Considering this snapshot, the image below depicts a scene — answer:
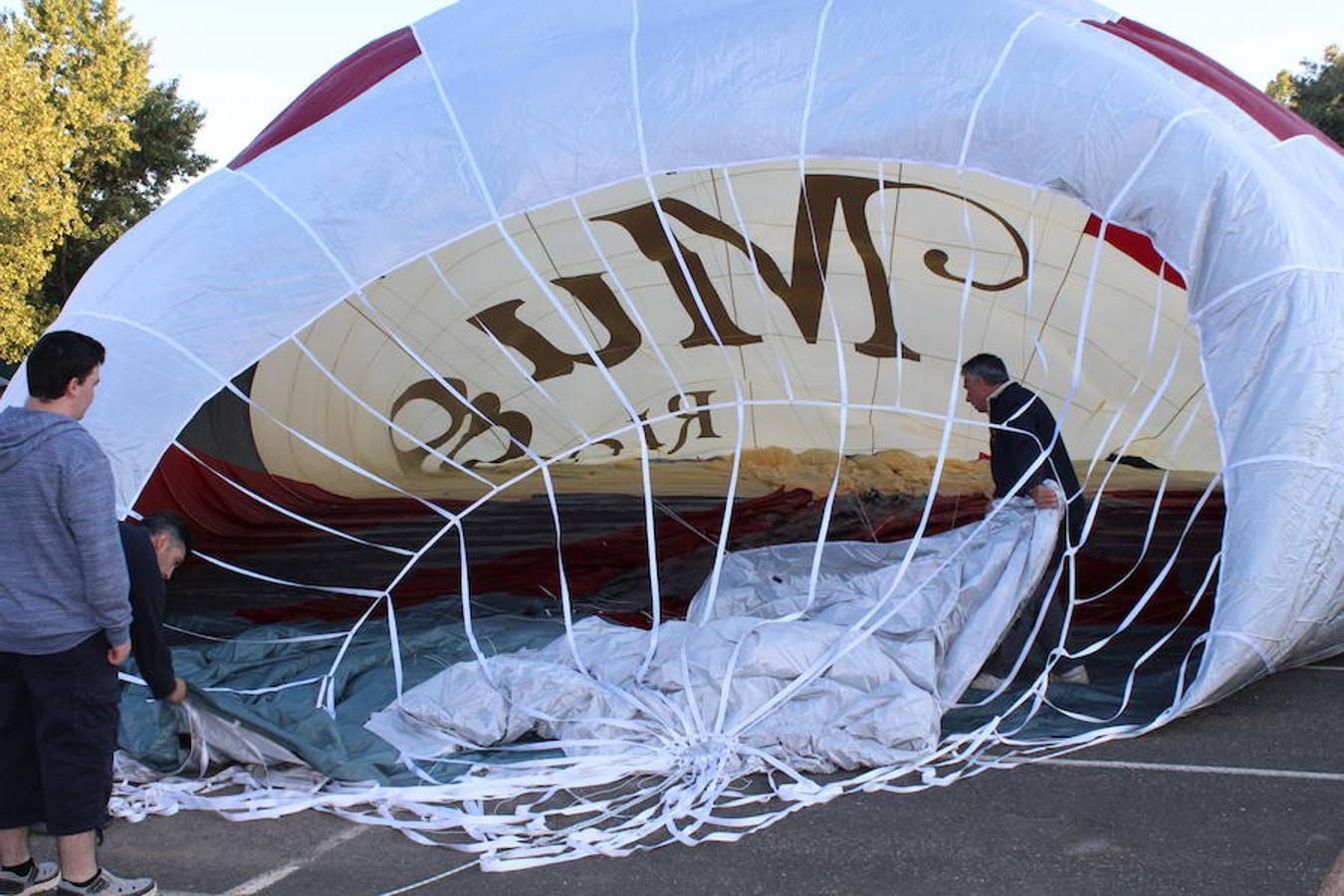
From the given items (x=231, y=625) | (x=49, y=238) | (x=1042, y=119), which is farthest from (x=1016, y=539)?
(x=49, y=238)

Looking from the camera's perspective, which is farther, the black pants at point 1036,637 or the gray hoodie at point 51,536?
the black pants at point 1036,637

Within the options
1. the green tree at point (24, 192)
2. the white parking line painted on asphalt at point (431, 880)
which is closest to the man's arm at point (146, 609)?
the white parking line painted on asphalt at point (431, 880)

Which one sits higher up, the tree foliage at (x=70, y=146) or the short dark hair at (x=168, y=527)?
the tree foliage at (x=70, y=146)

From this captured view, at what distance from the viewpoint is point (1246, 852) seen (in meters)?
2.84

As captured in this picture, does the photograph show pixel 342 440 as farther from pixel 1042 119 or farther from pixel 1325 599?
pixel 1325 599

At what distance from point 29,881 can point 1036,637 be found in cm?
306

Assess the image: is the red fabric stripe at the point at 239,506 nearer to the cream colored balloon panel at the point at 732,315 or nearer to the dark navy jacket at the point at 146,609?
the cream colored balloon panel at the point at 732,315

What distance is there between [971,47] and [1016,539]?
5.30ft

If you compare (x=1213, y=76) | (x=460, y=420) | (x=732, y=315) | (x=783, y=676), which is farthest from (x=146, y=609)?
(x=460, y=420)

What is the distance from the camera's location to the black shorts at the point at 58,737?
265 centimetres

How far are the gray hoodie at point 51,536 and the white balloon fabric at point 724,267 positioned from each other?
95 centimetres

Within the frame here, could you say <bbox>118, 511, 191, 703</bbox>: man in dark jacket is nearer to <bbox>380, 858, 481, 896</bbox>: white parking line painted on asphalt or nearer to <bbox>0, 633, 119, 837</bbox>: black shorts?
<bbox>0, 633, 119, 837</bbox>: black shorts

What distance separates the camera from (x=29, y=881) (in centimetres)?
281

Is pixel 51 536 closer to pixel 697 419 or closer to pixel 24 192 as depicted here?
pixel 697 419
